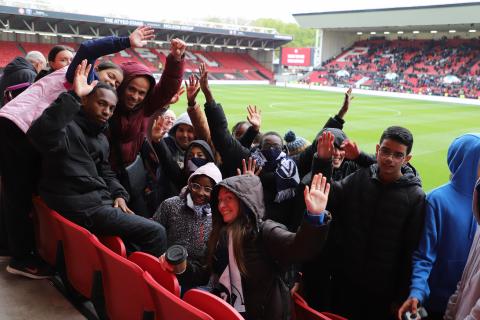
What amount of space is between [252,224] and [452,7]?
36.7 meters

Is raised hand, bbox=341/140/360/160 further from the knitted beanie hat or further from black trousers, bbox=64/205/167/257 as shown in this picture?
black trousers, bbox=64/205/167/257

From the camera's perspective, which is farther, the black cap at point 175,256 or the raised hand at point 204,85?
the raised hand at point 204,85

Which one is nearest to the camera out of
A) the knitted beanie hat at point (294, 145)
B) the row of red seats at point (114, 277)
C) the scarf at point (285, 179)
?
the row of red seats at point (114, 277)

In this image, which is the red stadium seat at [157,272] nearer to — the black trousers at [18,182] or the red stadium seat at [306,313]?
the red stadium seat at [306,313]

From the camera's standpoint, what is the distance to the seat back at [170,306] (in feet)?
5.97

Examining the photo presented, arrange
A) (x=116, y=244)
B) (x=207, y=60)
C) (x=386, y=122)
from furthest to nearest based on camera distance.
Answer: (x=207, y=60)
(x=386, y=122)
(x=116, y=244)

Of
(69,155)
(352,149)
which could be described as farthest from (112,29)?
(352,149)

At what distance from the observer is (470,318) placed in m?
1.52

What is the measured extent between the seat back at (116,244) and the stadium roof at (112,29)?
34695 mm

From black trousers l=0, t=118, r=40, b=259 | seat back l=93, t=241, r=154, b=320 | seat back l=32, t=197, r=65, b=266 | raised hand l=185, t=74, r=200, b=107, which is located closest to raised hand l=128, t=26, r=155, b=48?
raised hand l=185, t=74, r=200, b=107

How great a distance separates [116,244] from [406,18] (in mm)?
39285

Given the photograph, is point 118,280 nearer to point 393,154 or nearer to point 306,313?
point 306,313

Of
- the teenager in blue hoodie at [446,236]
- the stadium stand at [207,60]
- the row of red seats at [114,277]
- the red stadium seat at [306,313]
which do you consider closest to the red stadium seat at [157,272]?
the row of red seats at [114,277]

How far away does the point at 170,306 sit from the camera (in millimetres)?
1988
